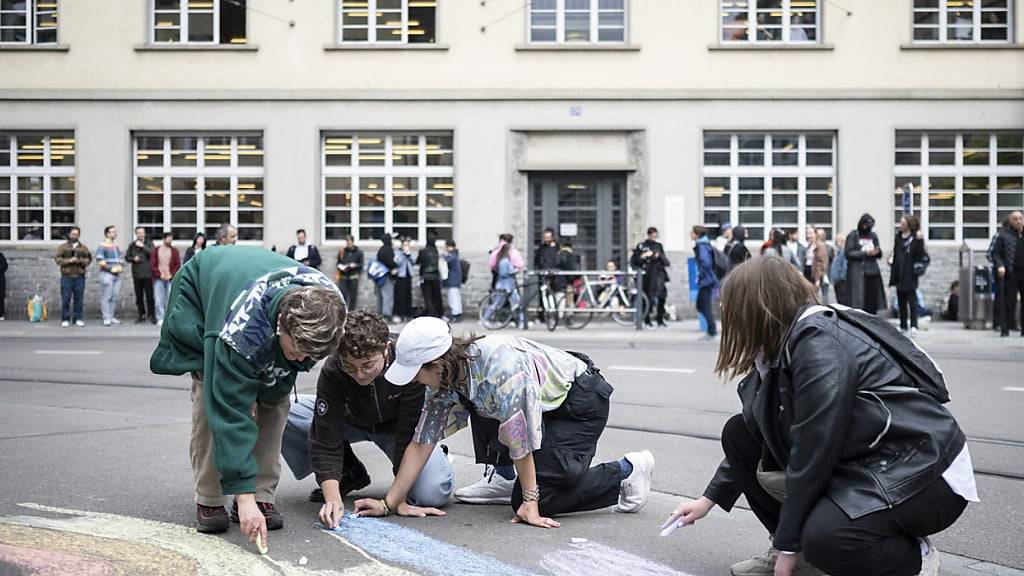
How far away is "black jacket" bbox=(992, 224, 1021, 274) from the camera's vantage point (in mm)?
16656

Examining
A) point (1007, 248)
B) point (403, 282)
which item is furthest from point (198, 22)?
point (1007, 248)

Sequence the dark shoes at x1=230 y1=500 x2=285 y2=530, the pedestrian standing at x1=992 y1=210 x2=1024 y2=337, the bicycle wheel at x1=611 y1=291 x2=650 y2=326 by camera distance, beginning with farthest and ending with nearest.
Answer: the bicycle wheel at x1=611 y1=291 x2=650 y2=326, the pedestrian standing at x1=992 y1=210 x2=1024 y2=337, the dark shoes at x1=230 y1=500 x2=285 y2=530

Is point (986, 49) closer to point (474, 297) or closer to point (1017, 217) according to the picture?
point (1017, 217)

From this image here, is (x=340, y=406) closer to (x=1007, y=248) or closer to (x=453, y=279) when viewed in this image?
(x=1007, y=248)

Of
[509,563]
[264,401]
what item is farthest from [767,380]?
[264,401]

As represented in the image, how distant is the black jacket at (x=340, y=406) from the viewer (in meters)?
5.12

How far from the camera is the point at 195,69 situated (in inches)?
898

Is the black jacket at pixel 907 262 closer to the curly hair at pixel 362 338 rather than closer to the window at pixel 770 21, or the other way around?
the window at pixel 770 21

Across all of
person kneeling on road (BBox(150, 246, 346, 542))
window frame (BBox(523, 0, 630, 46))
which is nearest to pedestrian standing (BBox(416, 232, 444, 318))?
window frame (BBox(523, 0, 630, 46))

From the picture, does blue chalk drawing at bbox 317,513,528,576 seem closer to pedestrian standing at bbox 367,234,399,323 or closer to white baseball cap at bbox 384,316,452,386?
white baseball cap at bbox 384,316,452,386

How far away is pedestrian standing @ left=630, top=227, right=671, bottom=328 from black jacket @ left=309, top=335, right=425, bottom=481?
1447cm

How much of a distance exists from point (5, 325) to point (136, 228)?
334 cm

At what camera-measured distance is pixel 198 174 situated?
23.2m

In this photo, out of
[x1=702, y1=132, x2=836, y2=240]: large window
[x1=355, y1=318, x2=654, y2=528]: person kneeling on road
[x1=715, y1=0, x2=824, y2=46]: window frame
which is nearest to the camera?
[x1=355, y1=318, x2=654, y2=528]: person kneeling on road
